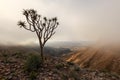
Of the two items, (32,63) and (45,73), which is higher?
(32,63)

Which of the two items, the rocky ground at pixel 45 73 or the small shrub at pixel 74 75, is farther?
the small shrub at pixel 74 75

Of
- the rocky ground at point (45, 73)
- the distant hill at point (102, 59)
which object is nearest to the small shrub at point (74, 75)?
the rocky ground at point (45, 73)

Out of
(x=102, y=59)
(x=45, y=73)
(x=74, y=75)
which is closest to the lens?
(x=45, y=73)

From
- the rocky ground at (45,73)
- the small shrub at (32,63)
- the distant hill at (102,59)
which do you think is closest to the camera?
the rocky ground at (45,73)

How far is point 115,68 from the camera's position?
77312mm

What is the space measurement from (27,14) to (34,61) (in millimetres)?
5535

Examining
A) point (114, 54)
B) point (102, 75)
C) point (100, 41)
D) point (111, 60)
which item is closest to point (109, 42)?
point (100, 41)

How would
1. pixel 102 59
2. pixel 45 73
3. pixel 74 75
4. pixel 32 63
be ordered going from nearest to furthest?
pixel 45 73
pixel 32 63
pixel 74 75
pixel 102 59

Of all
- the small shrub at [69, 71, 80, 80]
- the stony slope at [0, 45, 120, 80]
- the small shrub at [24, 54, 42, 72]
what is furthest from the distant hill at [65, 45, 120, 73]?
the small shrub at [24, 54, 42, 72]

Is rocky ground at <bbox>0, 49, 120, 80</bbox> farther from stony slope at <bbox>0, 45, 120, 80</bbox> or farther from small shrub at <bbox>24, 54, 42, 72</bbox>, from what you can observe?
small shrub at <bbox>24, 54, 42, 72</bbox>

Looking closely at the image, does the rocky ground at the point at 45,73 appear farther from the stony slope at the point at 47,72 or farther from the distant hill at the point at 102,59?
the distant hill at the point at 102,59

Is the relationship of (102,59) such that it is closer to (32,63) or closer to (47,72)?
(47,72)

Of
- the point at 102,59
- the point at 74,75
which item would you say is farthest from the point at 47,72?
the point at 102,59

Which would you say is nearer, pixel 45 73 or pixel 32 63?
pixel 45 73
